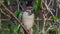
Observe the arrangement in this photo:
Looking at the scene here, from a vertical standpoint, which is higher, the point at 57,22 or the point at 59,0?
the point at 59,0

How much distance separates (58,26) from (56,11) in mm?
414

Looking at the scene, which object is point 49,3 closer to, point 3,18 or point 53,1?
point 53,1

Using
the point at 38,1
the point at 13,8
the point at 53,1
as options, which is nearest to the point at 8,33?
the point at 38,1

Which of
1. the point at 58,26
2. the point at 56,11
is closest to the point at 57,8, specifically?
the point at 56,11

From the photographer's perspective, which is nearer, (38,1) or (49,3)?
(38,1)

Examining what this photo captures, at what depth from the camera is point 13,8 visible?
1731 millimetres

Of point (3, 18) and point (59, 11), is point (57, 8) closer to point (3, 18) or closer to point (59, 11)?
point (59, 11)

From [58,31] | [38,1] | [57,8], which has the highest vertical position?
[38,1]

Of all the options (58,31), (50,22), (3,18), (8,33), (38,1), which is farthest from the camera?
(3,18)

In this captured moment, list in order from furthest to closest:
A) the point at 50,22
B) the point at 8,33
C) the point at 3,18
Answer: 1. the point at 3,18
2. the point at 50,22
3. the point at 8,33

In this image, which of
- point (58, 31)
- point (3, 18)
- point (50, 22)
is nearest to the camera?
point (58, 31)

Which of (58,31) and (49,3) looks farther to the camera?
(49,3)

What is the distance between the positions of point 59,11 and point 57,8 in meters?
0.04

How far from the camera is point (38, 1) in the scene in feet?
3.60
